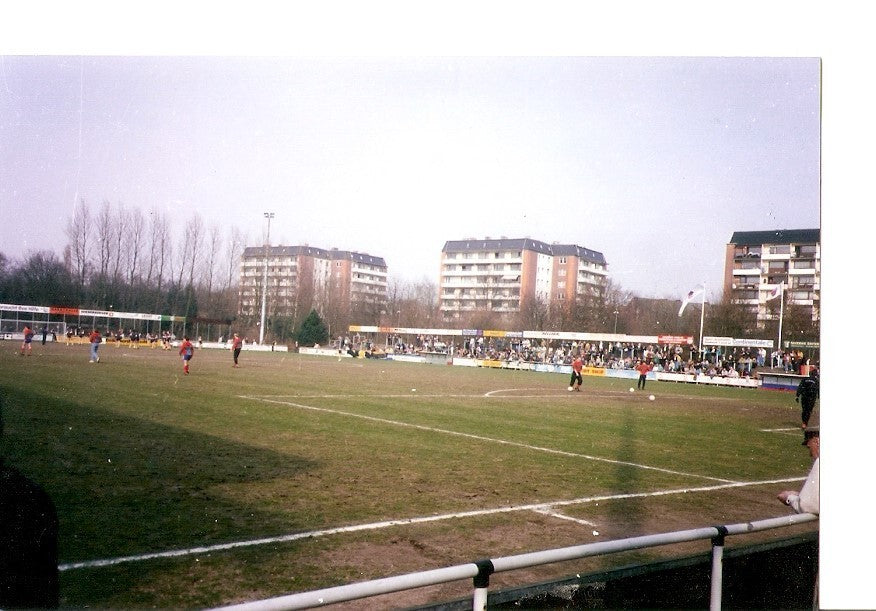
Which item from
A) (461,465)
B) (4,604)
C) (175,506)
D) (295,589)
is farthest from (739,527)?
(461,465)

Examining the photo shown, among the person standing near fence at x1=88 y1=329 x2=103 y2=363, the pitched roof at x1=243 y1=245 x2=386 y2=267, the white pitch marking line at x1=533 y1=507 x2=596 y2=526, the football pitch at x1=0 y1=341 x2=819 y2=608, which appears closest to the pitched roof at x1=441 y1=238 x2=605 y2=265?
the pitched roof at x1=243 y1=245 x2=386 y2=267

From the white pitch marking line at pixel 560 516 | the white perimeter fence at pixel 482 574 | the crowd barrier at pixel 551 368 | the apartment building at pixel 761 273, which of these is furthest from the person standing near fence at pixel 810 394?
the crowd barrier at pixel 551 368

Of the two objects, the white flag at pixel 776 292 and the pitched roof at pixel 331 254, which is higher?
the pitched roof at pixel 331 254

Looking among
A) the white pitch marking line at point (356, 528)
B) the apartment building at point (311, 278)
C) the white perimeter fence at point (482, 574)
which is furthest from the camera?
the apartment building at point (311, 278)

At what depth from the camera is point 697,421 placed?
18984mm

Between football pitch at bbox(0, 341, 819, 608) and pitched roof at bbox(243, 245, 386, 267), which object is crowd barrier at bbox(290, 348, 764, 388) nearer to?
football pitch at bbox(0, 341, 819, 608)

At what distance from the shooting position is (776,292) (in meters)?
17.8

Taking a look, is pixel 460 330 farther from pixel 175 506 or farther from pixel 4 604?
pixel 4 604

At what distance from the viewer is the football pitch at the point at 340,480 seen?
5.49 meters

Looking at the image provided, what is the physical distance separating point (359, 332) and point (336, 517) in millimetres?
21431

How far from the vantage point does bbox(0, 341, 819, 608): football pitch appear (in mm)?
5492

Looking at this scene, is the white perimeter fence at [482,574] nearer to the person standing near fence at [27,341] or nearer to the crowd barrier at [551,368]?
the crowd barrier at [551,368]

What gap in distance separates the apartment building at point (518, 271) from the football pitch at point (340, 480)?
14.6 feet

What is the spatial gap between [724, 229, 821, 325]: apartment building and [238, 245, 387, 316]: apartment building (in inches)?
397
